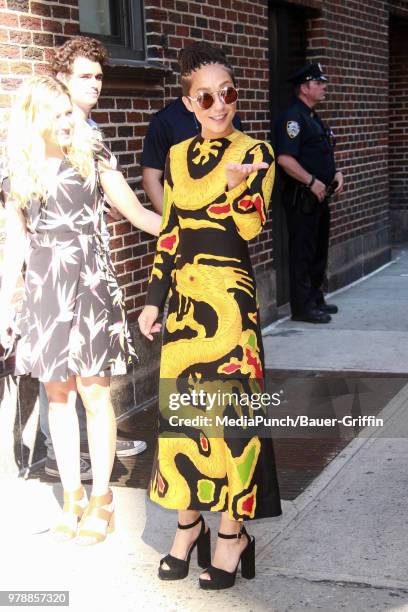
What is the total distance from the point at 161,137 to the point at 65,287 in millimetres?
1998

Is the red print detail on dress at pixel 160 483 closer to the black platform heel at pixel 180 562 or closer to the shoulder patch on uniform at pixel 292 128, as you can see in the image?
the black platform heel at pixel 180 562

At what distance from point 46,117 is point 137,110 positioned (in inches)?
95.0

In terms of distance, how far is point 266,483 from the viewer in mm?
3846

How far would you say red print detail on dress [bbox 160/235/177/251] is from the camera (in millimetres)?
3876

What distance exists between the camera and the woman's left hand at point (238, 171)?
11.5ft

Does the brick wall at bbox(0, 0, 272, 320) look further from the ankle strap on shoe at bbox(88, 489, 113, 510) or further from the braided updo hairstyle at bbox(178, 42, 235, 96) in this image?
the ankle strap on shoe at bbox(88, 489, 113, 510)

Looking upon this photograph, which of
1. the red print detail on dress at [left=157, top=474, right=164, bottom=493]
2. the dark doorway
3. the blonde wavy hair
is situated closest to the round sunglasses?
the blonde wavy hair

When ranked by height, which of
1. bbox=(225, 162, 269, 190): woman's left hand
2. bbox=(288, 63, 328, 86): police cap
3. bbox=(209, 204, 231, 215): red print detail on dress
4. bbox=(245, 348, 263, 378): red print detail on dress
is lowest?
bbox=(245, 348, 263, 378): red print detail on dress

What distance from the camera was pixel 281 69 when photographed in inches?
379

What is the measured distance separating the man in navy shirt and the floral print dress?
1.66m

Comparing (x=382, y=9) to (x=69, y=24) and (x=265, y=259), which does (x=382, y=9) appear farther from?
(x=69, y=24)

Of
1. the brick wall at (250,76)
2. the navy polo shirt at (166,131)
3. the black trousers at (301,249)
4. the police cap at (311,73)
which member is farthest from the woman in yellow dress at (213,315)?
the black trousers at (301,249)

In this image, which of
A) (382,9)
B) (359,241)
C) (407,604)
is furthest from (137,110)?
(382,9)

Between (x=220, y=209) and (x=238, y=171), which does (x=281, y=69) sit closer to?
(x=220, y=209)
